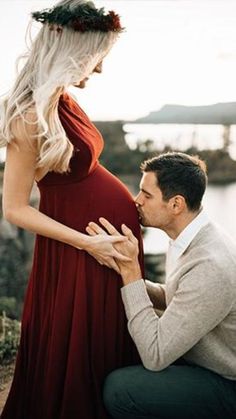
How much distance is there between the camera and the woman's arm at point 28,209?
1891 millimetres

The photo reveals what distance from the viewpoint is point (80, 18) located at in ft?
6.24

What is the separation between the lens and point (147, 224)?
2.14 metres

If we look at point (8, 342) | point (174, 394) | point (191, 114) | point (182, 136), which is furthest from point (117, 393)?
point (182, 136)

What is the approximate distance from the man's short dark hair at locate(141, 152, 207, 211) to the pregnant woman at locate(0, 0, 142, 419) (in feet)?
0.45

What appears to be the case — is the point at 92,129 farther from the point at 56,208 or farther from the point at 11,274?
the point at 11,274

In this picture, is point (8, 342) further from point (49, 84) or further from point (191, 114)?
point (191, 114)

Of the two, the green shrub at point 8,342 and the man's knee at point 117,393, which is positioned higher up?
the man's knee at point 117,393

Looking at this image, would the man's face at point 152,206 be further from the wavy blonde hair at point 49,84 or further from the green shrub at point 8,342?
the green shrub at point 8,342

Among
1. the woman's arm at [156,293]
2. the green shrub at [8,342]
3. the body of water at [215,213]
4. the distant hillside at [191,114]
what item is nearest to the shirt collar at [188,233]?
the woman's arm at [156,293]

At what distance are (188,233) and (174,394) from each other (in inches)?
20.9

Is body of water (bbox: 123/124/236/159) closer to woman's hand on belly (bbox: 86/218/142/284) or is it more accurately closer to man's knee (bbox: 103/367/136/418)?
woman's hand on belly (bbox: 86/218/142/284)

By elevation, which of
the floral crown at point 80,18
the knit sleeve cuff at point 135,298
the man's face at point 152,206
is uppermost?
the floral crown at point 80,18

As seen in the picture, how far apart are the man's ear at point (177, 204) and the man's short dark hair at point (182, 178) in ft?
0.04

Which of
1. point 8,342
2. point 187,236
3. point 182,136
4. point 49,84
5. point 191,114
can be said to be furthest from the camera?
point 182,136
